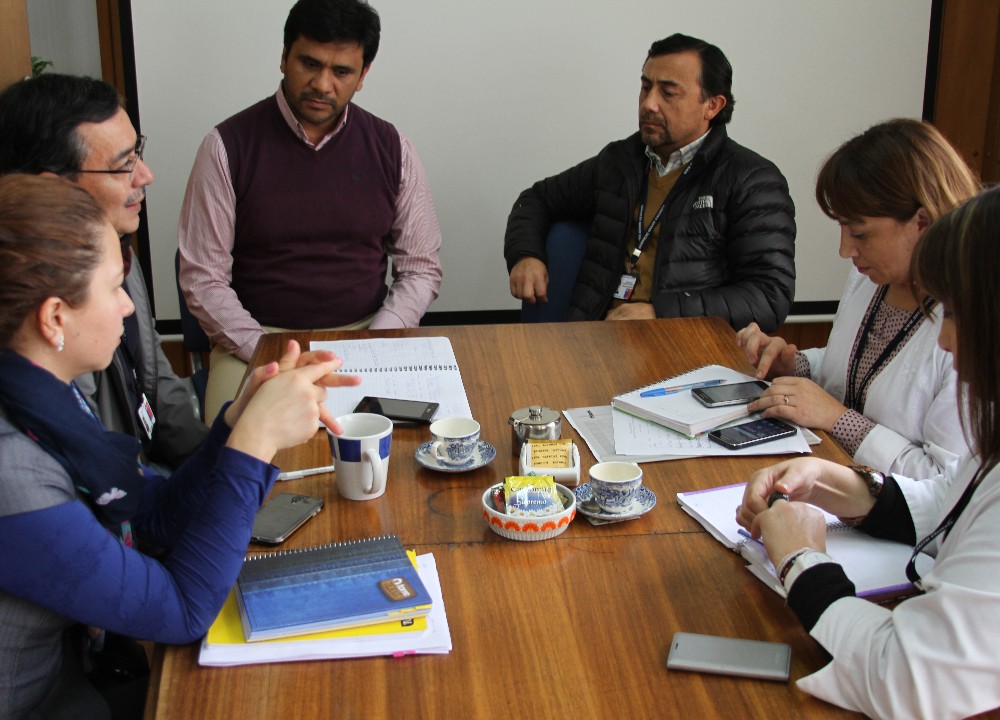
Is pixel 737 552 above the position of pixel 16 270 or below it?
below

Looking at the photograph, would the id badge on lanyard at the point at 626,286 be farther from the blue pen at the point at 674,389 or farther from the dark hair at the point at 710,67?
the blue pen at the point at 674,389

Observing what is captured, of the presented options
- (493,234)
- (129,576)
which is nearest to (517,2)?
(493,234)

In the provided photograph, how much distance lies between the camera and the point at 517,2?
350 centimetres

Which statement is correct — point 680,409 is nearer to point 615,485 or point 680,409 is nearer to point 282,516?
point 615,485

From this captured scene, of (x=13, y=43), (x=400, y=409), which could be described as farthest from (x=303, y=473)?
(x=13, y=43)

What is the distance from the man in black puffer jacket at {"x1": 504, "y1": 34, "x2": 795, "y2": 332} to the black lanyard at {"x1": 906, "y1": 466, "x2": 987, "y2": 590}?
152 centimetres

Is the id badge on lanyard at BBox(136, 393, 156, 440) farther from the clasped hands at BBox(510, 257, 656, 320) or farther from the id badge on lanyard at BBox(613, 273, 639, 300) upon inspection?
the id badge on lanyard at BBox(613, 273, 639, 300)

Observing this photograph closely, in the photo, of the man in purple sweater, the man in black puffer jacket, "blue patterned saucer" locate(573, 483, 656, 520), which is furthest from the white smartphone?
the man in purple sweater

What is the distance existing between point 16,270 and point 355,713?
23.5 inches

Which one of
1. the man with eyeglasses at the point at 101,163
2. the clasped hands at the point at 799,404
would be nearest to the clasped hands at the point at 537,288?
the clasped hands at the point at 799,404

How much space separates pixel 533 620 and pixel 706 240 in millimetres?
1849

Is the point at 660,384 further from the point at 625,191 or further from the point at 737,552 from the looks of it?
the point at 625,191

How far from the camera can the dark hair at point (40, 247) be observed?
1.05 metres

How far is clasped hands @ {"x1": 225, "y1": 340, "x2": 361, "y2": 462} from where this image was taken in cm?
114
